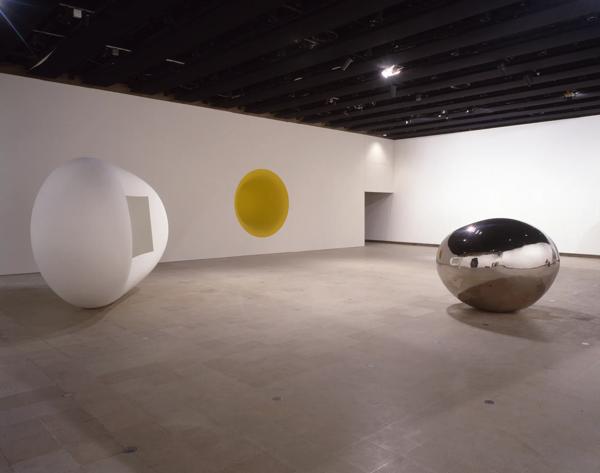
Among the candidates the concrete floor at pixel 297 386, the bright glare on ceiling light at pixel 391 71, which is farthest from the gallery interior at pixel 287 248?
the bright glare on ceiling light at pixel 391 71

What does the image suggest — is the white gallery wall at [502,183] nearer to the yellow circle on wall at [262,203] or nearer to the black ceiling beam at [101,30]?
the yellow circle on wall at [262,203]

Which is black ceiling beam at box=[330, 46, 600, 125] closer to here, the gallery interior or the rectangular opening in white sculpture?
the gallery interior

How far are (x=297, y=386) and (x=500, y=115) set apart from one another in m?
10.9

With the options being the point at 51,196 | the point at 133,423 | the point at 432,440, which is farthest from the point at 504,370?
the point at 51,196

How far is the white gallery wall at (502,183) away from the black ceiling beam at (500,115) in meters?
0.86

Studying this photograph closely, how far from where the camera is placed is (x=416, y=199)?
14.9 metres

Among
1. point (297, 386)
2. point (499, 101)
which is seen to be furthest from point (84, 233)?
point (499, 101)

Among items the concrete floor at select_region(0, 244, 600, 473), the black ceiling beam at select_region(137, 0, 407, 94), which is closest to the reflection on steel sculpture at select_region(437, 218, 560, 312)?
the concrete floor at select_region(0, 244, 600, 473)

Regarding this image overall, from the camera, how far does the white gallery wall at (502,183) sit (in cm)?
1135

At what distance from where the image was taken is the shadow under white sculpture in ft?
15.3

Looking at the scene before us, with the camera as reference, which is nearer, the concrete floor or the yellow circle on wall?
the concrete floor

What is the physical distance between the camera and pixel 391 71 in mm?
7824

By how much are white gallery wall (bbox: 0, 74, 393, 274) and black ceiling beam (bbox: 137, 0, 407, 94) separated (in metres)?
1.25

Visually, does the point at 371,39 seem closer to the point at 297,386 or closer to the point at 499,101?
the point at 297,386
